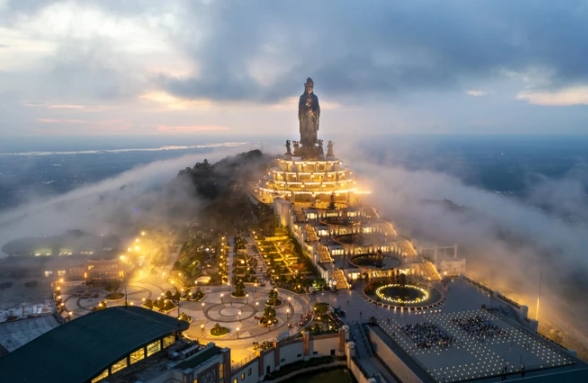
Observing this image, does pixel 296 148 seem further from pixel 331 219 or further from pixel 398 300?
pixel 398 300

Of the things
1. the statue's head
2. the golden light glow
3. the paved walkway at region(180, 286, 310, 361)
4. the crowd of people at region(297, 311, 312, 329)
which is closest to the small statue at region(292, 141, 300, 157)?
the statue's head

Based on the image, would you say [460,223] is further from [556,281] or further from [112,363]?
[112,363]

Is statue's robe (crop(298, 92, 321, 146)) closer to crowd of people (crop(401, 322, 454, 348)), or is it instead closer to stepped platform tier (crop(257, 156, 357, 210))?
stepped platform tier (crop(257, 156, 357, 210))

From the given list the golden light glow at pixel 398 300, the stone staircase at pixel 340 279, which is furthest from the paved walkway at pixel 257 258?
the golden light glow at pixel 398 300

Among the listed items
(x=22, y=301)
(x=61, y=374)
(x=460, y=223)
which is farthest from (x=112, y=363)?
(x=460, y=223)

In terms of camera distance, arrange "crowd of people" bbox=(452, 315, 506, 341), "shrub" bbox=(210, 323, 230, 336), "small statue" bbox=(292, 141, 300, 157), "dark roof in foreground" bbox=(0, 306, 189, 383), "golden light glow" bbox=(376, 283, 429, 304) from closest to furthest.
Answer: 1. "dark roof in foreground" bbox=(0, 306, 189, 383)
2. "crowd of people" bbox=(452, 315, 506, 341)
3. "shrub" bbox=(210, 323, 230, 336)
4. "golden light glow" bbox=(376, 283, 429, 304)
5. "small statue" bbox=(292, 141, 300, 157)

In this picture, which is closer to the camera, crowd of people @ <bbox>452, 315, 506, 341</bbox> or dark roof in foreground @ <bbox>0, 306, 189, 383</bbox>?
dark roof in foreground @ <bbox>0, 306, 189, 383</bbox>

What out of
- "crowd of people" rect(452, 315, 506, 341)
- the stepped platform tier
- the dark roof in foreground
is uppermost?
the stepped platform tier

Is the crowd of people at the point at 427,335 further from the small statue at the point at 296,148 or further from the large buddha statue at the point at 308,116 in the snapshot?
the large buddha statue at the point at 308,116
